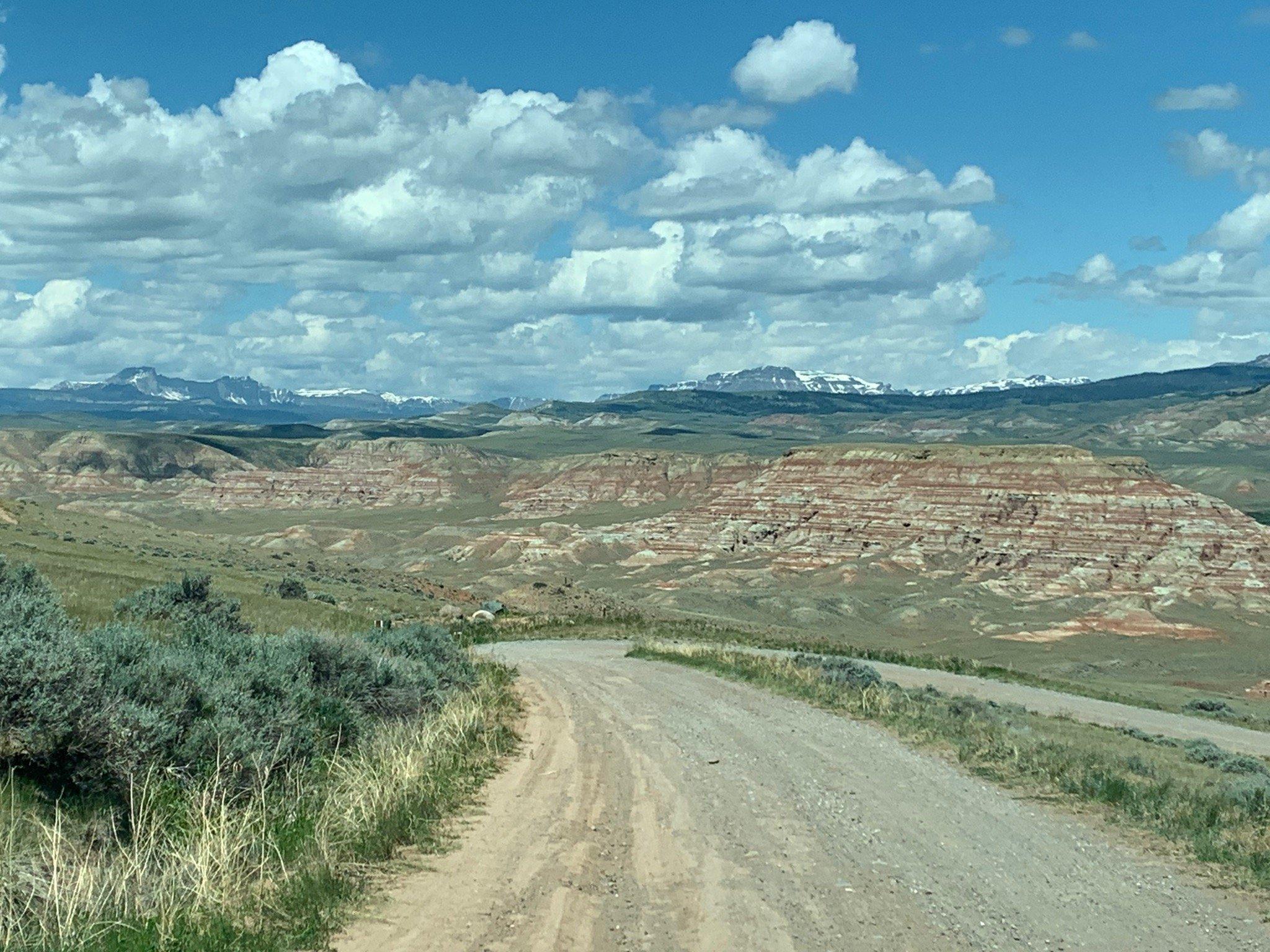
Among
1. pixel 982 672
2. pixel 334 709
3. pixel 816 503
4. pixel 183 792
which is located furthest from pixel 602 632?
pixel 816 503

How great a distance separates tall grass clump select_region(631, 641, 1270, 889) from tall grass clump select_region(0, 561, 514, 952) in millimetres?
7122

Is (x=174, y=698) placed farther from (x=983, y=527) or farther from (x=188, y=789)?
(x=983, y=527)

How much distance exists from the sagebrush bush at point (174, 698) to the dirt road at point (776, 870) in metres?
2.10

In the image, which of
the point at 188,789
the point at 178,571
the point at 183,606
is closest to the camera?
the point at 188,789

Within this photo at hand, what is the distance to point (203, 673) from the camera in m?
11.5

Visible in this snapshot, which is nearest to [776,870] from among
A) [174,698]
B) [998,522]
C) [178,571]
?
[174,698]

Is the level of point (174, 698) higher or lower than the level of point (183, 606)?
higher

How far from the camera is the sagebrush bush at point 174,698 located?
911 cm

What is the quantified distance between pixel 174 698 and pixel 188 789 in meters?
0.97

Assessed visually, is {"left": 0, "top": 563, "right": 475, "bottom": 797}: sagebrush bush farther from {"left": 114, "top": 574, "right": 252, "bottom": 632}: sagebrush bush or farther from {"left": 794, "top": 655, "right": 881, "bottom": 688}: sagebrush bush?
{"left": 794, "top": 655, "right": 881, "bottom": 688}: sagebrush bush

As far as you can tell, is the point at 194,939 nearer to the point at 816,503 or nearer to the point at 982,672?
the point at 982,672

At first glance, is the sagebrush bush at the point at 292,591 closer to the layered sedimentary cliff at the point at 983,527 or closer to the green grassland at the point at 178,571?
the green grassland at the point at 178,571

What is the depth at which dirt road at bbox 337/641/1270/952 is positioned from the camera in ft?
27.2

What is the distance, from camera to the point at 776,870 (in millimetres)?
9891
